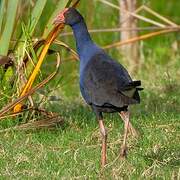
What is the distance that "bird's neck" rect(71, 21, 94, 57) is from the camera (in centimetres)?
564

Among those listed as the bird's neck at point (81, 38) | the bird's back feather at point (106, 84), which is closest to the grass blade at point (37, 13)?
the bird's neck at point (81, 38)

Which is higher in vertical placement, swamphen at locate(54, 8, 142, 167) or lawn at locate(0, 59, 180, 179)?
swamphen at locate(54, 8, 142, 167)

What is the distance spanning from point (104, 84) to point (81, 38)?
66 cm

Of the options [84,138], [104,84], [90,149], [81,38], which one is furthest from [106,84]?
[84,138]

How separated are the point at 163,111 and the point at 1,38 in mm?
1453

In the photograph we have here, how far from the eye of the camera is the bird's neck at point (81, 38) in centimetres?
564

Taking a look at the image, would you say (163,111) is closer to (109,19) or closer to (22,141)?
(22,141)

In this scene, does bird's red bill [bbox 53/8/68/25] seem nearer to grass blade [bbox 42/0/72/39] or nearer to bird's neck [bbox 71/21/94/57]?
bird's neck [bbox 71/21/94/57]

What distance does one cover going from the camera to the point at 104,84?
5141mm

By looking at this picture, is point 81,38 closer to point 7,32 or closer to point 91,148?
point 91,148

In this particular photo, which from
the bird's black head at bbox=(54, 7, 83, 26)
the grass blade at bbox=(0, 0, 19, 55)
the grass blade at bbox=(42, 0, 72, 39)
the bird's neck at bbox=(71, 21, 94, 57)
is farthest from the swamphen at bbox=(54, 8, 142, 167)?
the grass blade at bbox=(0, 0, 19, 55)

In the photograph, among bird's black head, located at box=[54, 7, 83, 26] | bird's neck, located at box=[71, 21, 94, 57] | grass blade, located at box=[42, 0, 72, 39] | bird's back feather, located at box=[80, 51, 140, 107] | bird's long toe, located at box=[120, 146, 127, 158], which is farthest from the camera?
grass blade, located at box=[42, 0, 72, 39]

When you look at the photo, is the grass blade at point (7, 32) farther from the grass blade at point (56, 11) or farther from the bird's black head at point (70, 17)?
the bird's black head at point (70, 17)

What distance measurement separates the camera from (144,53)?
1085cm
